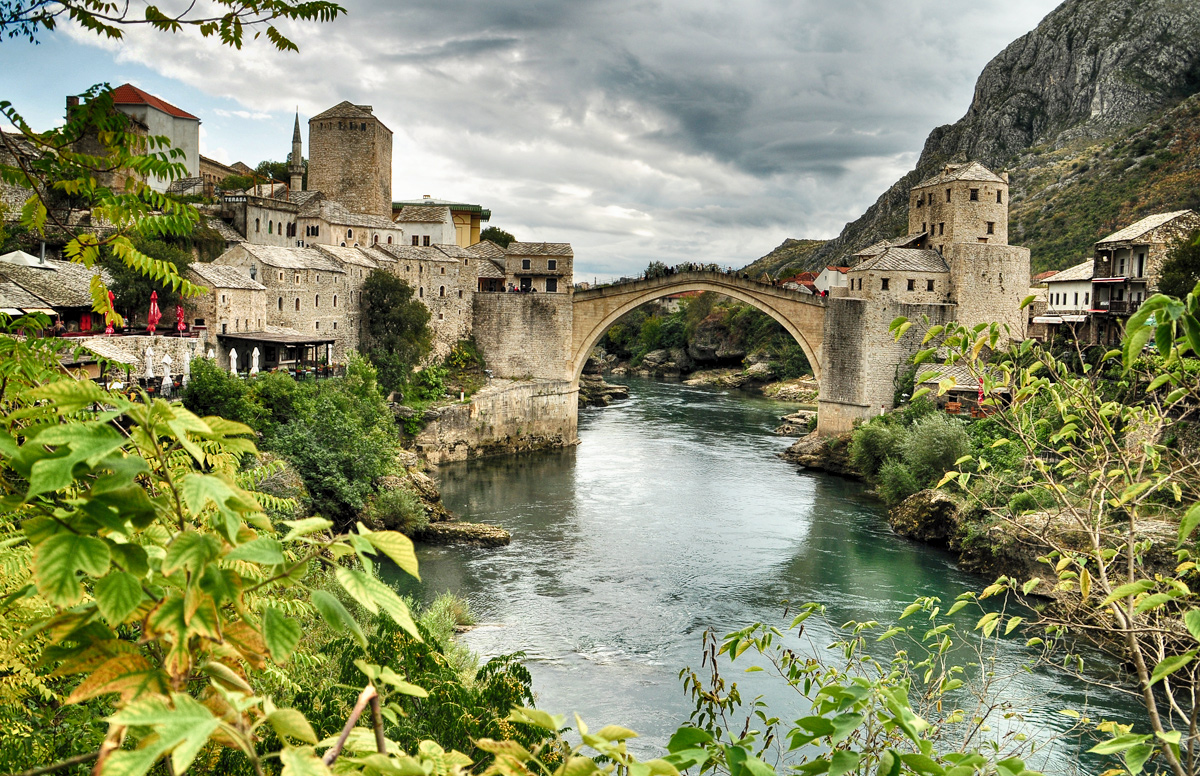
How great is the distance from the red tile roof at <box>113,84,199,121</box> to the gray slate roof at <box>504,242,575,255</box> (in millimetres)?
15413

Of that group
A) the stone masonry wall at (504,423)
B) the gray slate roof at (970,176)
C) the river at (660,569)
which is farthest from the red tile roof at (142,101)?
the gray slate roof at (970,176)

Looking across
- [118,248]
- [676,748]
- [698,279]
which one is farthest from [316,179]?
[676,748]

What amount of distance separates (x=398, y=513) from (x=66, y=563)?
1633 cm

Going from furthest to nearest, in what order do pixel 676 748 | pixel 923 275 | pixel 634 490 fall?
pixel 923 275 < pixel 634 490 < pixel 676 748

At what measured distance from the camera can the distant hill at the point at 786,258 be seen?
275 ft

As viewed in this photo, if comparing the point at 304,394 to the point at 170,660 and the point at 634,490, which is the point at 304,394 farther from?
the point at 170,660

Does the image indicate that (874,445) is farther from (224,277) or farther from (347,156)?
(347,156)

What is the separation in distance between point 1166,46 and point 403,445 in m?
51.0

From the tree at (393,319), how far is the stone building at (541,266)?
Answer: 4.46m

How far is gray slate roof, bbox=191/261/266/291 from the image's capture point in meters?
22.2

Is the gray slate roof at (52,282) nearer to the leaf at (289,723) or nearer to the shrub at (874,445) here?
the leaf at (289,723)

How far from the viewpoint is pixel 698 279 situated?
30.9 meters

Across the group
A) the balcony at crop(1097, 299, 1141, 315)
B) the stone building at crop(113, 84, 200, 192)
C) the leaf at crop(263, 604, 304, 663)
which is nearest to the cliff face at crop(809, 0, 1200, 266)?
the balcony at crop(1097, 299, 1141, 315)

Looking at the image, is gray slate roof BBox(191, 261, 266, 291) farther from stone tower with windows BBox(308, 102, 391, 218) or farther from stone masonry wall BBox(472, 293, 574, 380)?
stone tower with windows BBox(308, 102, 391, 218)
